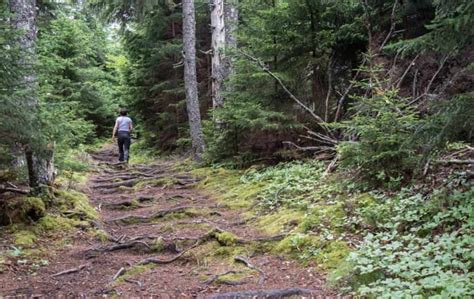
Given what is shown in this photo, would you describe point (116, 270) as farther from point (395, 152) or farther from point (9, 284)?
point (395, 152)

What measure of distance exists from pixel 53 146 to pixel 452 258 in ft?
19.3

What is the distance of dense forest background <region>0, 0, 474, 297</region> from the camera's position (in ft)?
13.9

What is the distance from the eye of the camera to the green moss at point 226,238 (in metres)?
6.05

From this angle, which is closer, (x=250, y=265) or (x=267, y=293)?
(x=267, y=293)

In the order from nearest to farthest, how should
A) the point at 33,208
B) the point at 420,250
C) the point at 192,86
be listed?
the point at 420,250
the point at 33,208
the point at 192,86

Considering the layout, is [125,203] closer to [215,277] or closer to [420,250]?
[215,277]

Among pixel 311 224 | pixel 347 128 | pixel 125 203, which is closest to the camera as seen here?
pixel 311 224

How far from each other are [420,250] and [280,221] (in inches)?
97.4

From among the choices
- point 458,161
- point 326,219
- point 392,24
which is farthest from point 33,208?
point 392,24

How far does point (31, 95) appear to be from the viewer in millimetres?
6098

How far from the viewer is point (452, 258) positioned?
12.8 ft

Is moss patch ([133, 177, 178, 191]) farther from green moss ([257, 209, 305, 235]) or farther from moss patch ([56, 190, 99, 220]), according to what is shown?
green moss ([257, 209, 305, 235])

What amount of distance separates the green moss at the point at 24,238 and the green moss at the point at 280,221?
324cm

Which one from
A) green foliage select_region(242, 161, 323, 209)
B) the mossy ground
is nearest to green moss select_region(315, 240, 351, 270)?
the mossy ground
